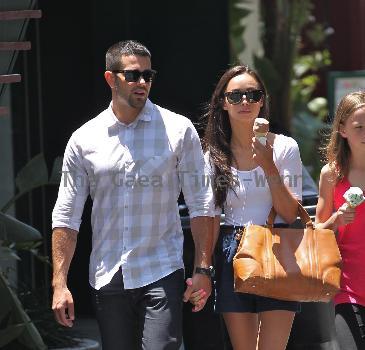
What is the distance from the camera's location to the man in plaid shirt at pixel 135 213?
5039 mm

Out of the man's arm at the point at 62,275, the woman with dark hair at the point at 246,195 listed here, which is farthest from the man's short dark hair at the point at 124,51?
the man's arm at the point at 62,275

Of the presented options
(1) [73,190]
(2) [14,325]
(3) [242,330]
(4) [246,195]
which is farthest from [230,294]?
(2) [14,325]

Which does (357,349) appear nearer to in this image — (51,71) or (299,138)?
(51,71)

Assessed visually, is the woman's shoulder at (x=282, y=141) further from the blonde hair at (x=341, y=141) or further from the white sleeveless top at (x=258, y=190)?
the blonde hair at (x=341, y=141)

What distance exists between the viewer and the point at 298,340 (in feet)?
19.9

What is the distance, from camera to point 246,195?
5383 millimetres

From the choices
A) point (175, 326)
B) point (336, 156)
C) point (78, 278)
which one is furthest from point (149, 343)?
point (78, 278)

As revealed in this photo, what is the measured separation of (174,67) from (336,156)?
12.9ft

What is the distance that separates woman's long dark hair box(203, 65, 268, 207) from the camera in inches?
213

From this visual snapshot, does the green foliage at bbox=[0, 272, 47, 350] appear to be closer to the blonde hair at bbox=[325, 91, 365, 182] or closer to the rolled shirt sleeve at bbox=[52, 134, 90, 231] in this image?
the rolled shirt sleeve at bbox=[52, 134, 90, 231]

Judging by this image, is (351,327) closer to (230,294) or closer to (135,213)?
(230,294)

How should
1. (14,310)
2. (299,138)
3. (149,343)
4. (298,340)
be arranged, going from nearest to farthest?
(149,343), (298,340), (14,310), (299,138)

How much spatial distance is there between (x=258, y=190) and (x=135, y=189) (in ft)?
2.17

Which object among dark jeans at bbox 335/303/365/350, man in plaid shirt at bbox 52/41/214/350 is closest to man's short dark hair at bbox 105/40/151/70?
man in plaid shirt at bbox 52/41/214/350
